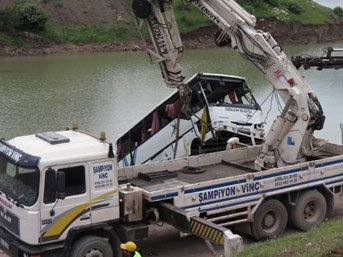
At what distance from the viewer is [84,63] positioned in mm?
46094

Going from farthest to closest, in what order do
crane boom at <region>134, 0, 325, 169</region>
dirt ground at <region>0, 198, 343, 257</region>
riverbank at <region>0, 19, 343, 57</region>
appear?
riverbank at <region>0, 19, 343, 57</region> < crane boom at <region>134, 0, 325, 169</region> < dirt ground at <region>0, 198, 343, 257</region>

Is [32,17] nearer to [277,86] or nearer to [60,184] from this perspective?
[277,86]

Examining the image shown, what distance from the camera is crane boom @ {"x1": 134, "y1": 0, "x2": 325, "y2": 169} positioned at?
12.8 m

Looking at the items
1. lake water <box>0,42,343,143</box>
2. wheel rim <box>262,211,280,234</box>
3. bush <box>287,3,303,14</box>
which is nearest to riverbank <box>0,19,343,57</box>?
lake water <box>0,42,343,143</box>

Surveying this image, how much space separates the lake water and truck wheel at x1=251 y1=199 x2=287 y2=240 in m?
7.51

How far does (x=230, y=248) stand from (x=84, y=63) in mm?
38003

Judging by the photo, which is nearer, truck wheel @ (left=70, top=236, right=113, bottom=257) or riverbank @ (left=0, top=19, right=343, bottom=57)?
truck wheel @ (left=70, top=236, right=113, bottom=257)

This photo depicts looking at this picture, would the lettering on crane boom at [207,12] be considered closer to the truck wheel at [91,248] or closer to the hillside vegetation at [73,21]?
the truck wheel at [91,248]

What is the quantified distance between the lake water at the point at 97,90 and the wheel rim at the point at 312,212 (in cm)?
733

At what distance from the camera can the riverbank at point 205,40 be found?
52.3 metres

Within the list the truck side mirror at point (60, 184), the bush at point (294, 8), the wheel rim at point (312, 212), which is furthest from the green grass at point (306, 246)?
the bush at point (294, 8)

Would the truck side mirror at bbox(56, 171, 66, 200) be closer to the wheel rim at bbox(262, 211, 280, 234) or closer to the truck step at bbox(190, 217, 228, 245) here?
the truck step at bbox(190, 217, 228, 245)

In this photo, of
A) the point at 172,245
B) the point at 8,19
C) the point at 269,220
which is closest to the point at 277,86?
the point at 269,220

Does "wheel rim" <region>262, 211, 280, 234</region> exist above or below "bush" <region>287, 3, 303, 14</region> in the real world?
below
